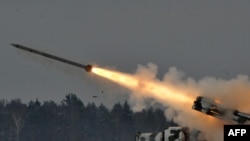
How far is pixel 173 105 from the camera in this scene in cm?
6650

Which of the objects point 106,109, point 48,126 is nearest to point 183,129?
point 48,126

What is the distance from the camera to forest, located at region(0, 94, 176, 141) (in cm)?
17150

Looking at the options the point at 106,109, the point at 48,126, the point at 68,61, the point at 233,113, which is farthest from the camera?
the point at 106,109

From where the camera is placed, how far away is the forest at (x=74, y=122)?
171500 mm

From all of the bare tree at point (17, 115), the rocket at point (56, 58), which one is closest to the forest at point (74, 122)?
the bare tree at point (17, 115)

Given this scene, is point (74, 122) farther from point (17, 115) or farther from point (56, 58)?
point (56, 58)

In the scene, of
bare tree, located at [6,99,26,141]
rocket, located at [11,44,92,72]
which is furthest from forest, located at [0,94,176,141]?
rocket, located at [11,44,92,72]

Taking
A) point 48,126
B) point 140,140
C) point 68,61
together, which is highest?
Answer: point 48,126

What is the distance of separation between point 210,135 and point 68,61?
10945 mm

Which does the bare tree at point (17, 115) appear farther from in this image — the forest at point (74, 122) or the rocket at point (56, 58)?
the rocket at point (56, 58)

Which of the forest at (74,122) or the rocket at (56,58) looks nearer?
the rocket at (56,58)

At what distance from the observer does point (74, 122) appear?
177 meters

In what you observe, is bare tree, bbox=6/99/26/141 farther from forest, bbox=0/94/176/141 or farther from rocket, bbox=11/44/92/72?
rocket, bbox=11/44/92/72

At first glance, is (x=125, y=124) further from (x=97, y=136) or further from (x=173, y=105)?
(x=173, y=105)
